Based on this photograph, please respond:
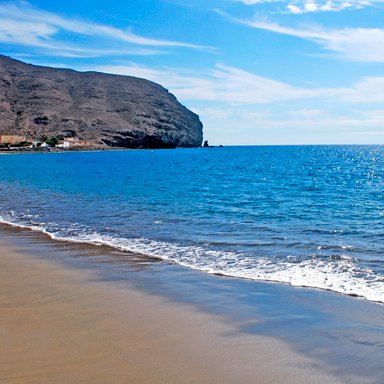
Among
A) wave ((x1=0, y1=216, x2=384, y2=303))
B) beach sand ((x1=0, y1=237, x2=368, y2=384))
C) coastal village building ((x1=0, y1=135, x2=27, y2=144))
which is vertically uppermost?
coastal village building ((x1=0, y1=135, x2=27, y2=144))

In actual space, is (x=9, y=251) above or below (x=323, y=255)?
below

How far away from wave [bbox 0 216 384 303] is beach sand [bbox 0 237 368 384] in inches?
120

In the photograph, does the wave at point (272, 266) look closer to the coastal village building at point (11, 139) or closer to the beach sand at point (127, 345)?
the beach sand at point (127, 345)

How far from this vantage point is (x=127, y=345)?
660 centimetres

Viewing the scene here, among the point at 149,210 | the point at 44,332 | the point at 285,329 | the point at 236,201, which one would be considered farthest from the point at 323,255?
the point at 236,201

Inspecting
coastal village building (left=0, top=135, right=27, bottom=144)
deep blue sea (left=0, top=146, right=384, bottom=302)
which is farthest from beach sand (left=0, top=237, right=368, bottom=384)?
coastal village building (left=0, top=135, right=27, bottom=144)

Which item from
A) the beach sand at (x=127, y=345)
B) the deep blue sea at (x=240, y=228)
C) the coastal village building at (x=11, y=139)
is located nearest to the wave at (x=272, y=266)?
the deep blue sea at (x=240, y=228)

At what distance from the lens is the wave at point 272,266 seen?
10125 mm

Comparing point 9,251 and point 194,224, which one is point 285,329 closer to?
point 9,251

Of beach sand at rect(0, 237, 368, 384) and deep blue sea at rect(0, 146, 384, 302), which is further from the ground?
deep blue sea at rect(0, 146, 384, 302)

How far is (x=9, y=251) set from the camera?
46.0 ft

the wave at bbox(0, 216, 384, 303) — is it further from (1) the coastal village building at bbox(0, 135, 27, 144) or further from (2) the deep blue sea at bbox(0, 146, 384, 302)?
(1) the coastal village building at bbox(0, 135, 27, 144)

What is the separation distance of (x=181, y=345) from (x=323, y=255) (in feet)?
25.1

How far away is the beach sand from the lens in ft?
18.7
